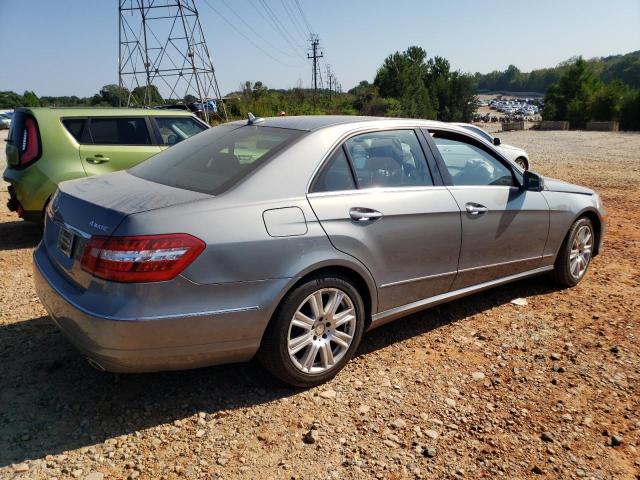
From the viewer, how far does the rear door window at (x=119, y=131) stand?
259 inches

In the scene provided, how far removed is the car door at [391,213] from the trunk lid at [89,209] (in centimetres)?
80

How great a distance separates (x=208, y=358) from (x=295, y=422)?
1.96 ft

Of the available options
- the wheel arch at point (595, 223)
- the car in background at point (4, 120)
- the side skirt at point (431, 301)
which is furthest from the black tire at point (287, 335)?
the car in background at point (4, 120)

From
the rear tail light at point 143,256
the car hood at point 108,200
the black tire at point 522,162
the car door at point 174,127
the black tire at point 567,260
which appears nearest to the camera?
the rear tail light at point 143,256

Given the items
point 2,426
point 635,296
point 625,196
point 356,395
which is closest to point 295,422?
point 356,395

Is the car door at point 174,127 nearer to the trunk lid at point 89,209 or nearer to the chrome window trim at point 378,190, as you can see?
the trunk lid at point 89,209

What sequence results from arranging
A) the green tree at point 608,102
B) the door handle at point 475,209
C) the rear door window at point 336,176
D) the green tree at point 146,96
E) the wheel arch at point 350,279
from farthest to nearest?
the green tree at point 608,102 < the green tree at point 146,96 < the door handle at point 475,209 < the rear door window at point 336,176 < the wheel arch at point 350,279

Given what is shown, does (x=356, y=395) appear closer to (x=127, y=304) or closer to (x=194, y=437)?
(x=194, y=437)

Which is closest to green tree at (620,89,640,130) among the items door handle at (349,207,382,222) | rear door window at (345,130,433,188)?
rear door window at (345,130,433,188)

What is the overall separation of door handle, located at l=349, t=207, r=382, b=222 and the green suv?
434 centimetres

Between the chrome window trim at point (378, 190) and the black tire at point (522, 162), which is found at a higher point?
the chrome window trim at point (378, 190)

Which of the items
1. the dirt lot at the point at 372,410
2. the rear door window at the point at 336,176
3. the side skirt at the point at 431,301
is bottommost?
the dirt lot at the point at 372,410

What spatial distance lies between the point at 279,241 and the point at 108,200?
0.95 meters

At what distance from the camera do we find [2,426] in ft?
9.00
